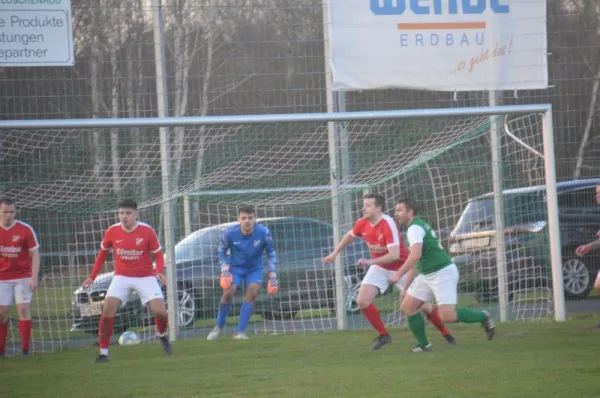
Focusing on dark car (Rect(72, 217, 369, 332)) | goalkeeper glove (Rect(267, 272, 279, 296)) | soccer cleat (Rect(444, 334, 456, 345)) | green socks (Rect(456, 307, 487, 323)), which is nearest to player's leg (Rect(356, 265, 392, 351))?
soccer cleat (Rect(444, 334, 456, 345))

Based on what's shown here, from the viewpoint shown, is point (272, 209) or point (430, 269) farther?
point (272, 209)

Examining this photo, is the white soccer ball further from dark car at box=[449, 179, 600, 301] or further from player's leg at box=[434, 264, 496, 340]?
dark car at box=[449, 179, 600, 301]

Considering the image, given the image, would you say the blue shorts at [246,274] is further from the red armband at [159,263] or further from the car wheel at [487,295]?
the car wheel at [487,295]

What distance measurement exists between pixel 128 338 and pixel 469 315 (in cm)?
476

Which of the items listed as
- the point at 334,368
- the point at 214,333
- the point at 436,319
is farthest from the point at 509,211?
the point at 334,368

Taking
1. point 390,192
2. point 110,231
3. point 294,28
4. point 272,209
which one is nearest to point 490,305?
point 390,192

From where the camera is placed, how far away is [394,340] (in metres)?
12.4

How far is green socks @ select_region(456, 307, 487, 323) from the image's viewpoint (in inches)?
438

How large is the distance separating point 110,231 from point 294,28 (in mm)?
4444

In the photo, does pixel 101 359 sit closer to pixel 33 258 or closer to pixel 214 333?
pixel 33 258

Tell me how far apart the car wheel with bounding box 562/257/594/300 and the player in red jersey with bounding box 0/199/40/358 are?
8152mm

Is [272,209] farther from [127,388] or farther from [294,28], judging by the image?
[127,388]

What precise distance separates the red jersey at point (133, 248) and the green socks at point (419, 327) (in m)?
3.00

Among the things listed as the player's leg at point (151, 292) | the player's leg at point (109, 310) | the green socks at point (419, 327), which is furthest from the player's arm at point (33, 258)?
the green socks at point (419, 327)
